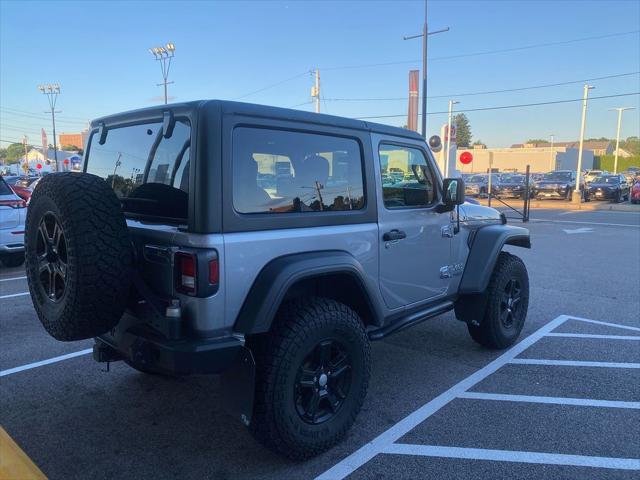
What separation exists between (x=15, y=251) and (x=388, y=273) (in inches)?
282

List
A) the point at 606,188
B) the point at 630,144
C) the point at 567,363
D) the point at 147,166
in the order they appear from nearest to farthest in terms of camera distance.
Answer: the point at 147,166
the point at 567,363
the point at 606,188
the point at 630,144

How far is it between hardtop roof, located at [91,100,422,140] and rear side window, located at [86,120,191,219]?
0.08 metres

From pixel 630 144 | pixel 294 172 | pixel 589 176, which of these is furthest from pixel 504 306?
pixel 630 144

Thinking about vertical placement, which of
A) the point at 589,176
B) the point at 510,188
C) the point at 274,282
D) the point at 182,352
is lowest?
the point at 182,352

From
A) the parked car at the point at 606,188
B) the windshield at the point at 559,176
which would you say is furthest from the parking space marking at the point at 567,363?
the windshield at the point at 559,176

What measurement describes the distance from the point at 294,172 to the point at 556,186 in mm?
28722

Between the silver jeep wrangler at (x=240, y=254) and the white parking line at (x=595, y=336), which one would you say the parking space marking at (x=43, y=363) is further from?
the white parking line at (x=595, y=336)

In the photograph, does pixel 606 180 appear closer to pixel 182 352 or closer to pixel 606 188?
pixel 606 188

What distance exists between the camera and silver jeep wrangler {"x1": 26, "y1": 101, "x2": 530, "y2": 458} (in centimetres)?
245

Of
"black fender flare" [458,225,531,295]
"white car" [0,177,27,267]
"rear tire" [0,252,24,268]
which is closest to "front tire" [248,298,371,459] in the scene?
"black fender flare" [458,225,531,295]

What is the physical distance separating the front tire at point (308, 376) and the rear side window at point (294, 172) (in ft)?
2.00

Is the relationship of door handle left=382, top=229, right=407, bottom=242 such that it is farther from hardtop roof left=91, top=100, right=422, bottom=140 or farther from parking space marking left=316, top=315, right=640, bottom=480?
parking space marking left=316, top=315, right=640, bottom=480

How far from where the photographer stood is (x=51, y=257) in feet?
8.71

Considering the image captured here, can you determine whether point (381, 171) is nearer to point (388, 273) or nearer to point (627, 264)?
point (388, 273)
